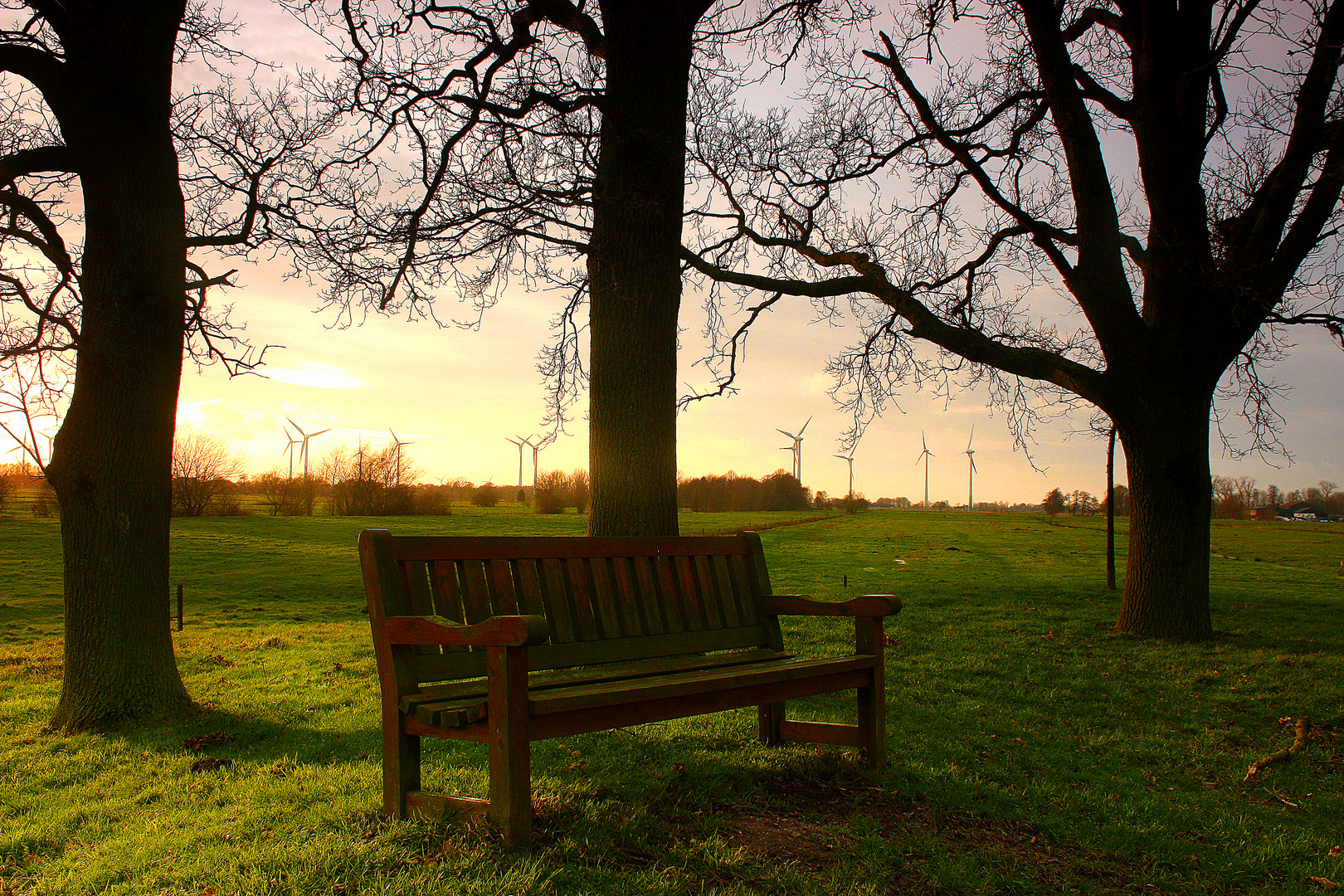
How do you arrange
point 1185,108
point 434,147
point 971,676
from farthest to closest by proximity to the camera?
point 1185,108 → point 971,676 → point 434,147

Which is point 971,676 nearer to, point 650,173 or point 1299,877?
point 1299,877

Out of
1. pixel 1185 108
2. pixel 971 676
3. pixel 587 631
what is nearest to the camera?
pixel 587 631

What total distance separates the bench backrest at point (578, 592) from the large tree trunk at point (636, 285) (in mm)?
854

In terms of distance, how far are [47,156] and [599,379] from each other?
14.3 ft

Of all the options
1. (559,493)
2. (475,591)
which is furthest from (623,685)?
(559,493)

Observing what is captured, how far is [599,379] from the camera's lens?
19.1 feet

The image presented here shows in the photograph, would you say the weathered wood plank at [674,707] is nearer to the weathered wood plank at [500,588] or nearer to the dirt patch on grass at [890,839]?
the dirt patch on grass at [890,839]

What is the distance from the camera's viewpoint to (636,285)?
5.78 meters

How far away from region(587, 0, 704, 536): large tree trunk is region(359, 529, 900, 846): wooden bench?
0.88 meters

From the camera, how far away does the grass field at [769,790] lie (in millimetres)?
3150

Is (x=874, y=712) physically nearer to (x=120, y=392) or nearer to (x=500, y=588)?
(x=500, y=588)

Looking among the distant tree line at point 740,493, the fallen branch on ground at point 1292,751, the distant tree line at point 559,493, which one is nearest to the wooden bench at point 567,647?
the fallen branch on ground at point 1292,751

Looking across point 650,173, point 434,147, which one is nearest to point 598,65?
point 434,147

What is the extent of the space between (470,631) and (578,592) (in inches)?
44.9
